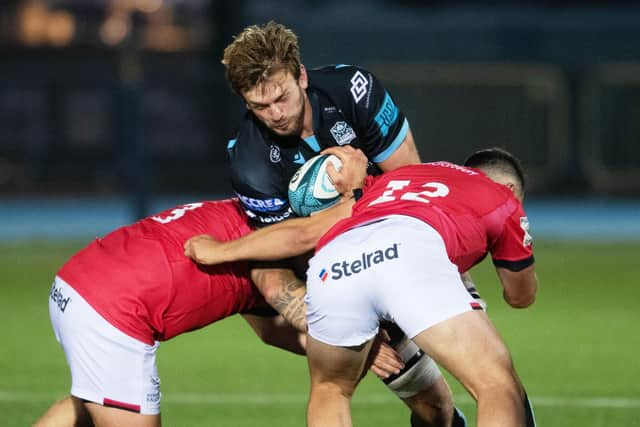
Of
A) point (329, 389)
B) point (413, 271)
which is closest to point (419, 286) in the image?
point (413, 271)

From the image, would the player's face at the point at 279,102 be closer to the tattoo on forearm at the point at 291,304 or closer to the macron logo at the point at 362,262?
the tattoo on forearm at the point at 291,304

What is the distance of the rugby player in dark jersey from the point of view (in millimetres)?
5332

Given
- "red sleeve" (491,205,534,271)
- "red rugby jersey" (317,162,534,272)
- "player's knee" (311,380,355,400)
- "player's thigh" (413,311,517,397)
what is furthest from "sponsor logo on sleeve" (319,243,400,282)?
"red sleeve" (491,205,534,271)

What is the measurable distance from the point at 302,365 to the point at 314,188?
329 cm

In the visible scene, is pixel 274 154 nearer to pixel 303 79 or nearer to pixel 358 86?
pixel 303 79

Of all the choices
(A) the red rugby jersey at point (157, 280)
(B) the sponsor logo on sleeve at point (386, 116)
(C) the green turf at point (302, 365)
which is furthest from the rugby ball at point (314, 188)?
(C) the green turf at point (302, 365)

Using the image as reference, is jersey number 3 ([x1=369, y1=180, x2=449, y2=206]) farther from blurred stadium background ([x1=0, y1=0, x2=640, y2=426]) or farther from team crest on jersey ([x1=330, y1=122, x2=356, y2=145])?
blurred stadium background ([x1=0, y1=0, x2=640, y2=426])

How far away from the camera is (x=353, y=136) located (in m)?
5.84

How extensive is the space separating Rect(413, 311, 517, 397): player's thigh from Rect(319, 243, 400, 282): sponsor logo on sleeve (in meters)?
0.31

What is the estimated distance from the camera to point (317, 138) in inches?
225

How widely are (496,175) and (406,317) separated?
110cm

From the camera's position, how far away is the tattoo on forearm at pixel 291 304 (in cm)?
547

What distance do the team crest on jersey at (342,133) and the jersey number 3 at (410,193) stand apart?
69 cm

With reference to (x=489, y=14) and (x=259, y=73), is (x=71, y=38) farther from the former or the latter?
(x=259, y=73)
